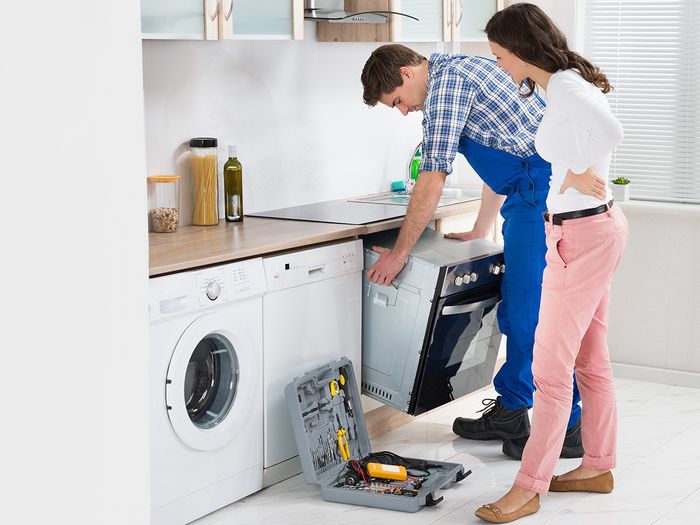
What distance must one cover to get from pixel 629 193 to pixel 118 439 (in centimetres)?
421

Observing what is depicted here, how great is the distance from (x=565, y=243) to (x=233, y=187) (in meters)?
1.29

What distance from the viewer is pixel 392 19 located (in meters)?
3.73

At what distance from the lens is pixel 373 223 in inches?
133

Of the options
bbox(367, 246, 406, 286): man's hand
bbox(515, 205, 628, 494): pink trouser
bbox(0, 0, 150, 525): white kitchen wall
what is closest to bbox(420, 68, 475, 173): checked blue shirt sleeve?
bbox(367, 246, 406, 286): man's hand

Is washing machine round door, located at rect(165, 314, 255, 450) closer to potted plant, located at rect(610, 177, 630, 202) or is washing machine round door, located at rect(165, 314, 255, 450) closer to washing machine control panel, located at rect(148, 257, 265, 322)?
washing machine control panel, located at rect(148, 257, 265, 322)

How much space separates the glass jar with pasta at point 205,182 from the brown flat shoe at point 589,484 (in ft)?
4.83

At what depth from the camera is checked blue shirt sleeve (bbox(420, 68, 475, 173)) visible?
3.10 metres

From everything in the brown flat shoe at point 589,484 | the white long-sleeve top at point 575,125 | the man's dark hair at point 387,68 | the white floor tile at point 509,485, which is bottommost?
the white floor tile at point 509,485

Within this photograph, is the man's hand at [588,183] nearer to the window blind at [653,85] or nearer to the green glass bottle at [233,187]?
the green glass bottle at [233,187]

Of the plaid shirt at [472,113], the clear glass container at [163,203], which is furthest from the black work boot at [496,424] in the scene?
the clear glass container at [163,203]

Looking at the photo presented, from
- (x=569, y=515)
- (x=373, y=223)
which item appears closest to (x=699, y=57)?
(x=373, y=223)

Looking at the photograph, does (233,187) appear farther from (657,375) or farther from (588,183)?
(657,375)

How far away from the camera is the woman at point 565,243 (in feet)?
8.13

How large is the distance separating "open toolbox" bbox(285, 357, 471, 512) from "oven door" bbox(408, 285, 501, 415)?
0.69 feet
